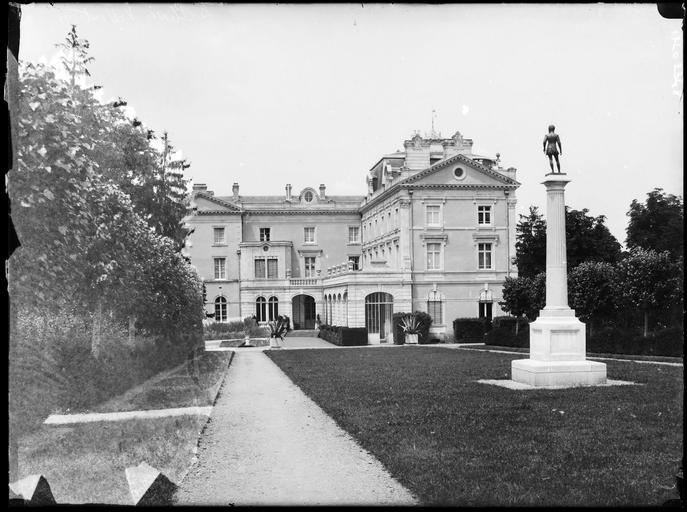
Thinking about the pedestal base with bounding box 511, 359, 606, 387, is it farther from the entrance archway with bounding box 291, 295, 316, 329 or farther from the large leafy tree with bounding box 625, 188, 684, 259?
the entrance archway with bounding box 291, 295, 316, 329

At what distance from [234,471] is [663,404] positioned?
8803mm

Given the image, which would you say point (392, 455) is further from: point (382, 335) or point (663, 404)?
point (382, 335)

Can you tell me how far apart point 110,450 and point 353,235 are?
146ft

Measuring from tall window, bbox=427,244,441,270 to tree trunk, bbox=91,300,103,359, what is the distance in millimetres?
33615

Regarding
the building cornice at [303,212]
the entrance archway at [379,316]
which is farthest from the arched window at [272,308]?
the entrance archway at [379,316]

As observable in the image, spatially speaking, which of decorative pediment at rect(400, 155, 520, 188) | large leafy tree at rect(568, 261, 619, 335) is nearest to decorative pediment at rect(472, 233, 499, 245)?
decorative pediment at rect(400, 155, 520, 188)

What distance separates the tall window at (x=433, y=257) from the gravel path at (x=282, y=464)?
31.5 metres

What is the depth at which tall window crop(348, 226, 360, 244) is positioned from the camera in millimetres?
53500

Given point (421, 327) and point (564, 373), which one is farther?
point (421, 327)

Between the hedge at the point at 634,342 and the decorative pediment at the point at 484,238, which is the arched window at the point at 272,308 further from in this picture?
the hedge at the point at 634,342

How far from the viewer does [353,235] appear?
176ft

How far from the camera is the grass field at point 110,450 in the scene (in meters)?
7.60

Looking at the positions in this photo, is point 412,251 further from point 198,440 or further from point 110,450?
point 110,450

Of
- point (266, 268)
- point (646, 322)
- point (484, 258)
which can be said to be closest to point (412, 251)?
point (484, 258)
